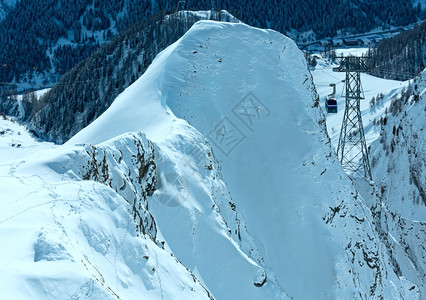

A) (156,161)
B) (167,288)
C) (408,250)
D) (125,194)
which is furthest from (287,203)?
(408,250)

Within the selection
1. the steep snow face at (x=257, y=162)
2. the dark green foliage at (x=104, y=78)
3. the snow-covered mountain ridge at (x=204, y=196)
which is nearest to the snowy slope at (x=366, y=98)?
the dark green foliage at (x=104, y=78)

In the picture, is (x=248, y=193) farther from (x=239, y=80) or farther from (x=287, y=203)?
(x=239, y=80)

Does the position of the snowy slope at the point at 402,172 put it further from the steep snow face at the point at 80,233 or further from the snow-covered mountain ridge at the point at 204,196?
the steep snow face at the point at 80,233

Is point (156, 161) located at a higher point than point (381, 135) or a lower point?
higher

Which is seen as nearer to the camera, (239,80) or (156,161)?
(156,161)

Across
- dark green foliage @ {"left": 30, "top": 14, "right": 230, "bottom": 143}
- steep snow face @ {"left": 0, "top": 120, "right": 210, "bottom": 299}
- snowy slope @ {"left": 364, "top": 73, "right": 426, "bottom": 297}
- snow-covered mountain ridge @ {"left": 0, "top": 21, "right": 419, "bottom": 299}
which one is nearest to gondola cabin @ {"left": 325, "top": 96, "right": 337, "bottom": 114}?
snowy slope @ {"left": 364, "top": 73, "right": 426, "bottom": 297}

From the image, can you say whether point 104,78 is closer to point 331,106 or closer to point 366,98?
point 366,98
